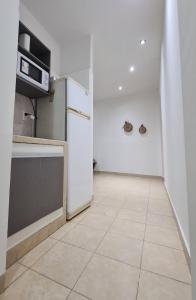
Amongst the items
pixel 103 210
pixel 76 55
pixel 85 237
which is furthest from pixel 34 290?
pixel 76 55

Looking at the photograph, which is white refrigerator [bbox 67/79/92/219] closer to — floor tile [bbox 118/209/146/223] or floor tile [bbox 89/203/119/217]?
floor tile [bbox 89/203/119/217]

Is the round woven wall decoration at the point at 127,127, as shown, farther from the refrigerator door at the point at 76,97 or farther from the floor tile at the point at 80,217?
the floor tile at the point at 80,217

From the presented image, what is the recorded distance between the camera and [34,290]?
2.59ft

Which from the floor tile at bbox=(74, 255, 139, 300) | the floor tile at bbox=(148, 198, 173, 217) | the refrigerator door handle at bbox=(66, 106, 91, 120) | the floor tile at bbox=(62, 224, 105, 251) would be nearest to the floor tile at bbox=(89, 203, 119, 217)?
the floor tile at bbox=(62, 224, 105, 251)

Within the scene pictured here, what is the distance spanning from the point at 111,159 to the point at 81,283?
420 centimetres

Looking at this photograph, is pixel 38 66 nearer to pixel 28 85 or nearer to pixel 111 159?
pixel 28 85

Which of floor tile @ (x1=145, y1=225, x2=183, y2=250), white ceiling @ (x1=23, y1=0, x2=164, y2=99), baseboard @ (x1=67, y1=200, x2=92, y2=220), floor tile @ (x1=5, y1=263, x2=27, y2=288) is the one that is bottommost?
floor tile @ (x1=5, y1=263, x2=27, y2=288)

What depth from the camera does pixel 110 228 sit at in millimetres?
1459

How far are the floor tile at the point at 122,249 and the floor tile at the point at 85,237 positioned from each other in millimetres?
63

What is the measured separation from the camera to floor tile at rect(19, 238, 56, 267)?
100 cm

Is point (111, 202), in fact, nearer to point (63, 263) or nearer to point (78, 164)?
point (78, 164)

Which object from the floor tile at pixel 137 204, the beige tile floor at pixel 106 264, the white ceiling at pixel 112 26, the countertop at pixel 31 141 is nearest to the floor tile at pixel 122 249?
the beige tile floor at pixel 106 264

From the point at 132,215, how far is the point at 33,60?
7.35 ft

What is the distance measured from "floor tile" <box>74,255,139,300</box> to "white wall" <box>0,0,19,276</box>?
1.64 feet
